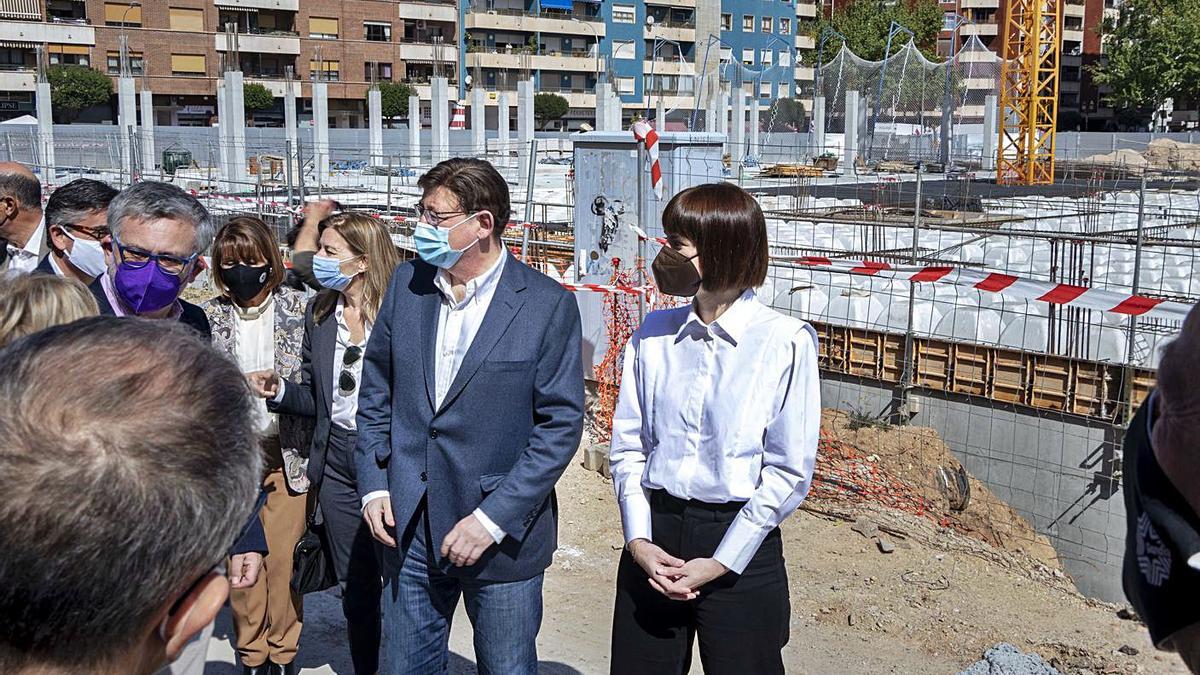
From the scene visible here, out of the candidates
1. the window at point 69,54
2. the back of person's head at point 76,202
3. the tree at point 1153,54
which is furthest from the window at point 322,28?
the back of person's head at point 76,202

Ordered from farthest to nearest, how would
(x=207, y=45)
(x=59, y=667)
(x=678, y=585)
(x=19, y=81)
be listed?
1. (x=207, y=45)
2. (x=19, y=81)
3. (x=678, y=585)
4. (x=59, y=667)

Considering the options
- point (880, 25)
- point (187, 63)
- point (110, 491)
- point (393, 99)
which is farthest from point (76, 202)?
point (880, 25)

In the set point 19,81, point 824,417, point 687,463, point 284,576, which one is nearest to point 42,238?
point 284,576

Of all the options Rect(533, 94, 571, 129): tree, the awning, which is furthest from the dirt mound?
Rect(533, 94, 571, 129): tree

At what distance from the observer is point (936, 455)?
8672mm

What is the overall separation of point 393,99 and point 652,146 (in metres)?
59.2

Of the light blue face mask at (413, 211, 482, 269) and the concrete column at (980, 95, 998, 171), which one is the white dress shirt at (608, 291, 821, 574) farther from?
the concrete column at (980, 95, 998, 171)

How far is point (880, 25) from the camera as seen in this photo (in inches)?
2945

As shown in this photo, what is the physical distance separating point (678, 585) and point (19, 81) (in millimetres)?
63733

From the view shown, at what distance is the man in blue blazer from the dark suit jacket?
47 cm

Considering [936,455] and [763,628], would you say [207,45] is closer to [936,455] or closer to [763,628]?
[936,455]

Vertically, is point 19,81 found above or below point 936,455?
above

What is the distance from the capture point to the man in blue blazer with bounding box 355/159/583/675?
11.4 ft

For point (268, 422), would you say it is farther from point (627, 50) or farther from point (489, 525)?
point (627, 50)
